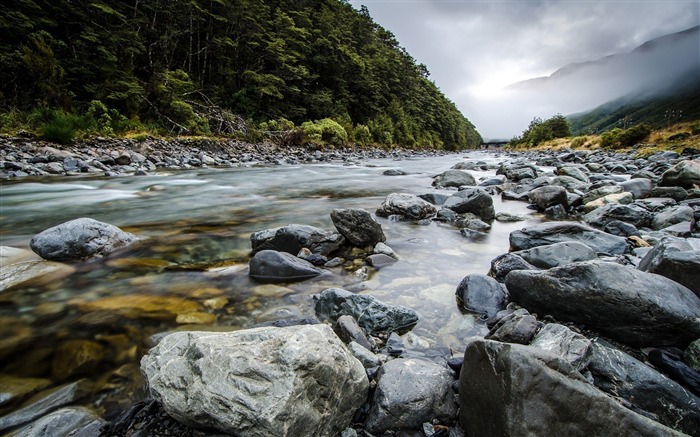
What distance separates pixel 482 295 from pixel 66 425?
2.55 meters

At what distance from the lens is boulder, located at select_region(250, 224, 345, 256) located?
371 centimetres

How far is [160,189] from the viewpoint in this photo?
28.6 ft

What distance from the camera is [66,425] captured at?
1.46m

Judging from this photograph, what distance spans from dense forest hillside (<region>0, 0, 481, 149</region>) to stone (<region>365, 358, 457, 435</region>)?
745 inches

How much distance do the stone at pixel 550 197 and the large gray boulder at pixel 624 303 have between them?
461cm

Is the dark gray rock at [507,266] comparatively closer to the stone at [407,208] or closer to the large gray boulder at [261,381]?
the large gray boulder at [261,381]

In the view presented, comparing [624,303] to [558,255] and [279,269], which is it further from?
[279,269]

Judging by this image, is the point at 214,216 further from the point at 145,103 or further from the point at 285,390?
the point at 145,103

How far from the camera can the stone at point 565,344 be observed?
162 centimetres

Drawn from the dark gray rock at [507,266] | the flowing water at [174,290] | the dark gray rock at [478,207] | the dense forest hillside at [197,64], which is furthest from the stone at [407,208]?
the dense forest hillside at [197,64]

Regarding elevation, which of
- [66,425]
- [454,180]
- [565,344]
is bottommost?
[66,425]

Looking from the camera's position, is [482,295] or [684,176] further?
[684,176]

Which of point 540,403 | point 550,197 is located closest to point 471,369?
point 540,403

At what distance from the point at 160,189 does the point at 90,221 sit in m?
5.36
